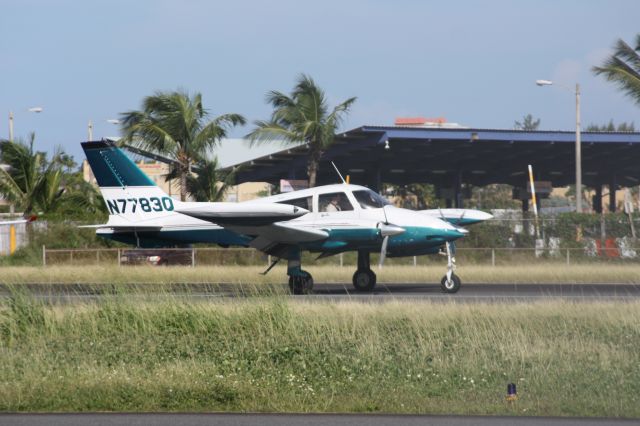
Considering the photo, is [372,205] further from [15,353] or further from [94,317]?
[15,353]

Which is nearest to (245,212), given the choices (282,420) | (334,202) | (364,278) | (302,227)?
(302,227)

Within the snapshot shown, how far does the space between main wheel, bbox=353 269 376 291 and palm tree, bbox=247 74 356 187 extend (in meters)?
17.3

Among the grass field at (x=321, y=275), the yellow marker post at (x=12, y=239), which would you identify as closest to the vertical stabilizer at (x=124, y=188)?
the grass field at (x=321, y=275)

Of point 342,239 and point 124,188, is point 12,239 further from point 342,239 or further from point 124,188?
point 342,239

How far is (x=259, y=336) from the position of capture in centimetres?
1376

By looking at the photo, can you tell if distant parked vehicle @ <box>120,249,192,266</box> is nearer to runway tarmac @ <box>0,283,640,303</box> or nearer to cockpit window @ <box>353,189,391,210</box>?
runway tarmac @ <box>0,283,640,303</box>

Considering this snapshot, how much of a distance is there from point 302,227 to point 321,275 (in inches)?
302

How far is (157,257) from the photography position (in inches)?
1393

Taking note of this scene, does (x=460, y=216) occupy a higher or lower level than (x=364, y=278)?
higher

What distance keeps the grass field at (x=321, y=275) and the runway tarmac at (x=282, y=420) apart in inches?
672

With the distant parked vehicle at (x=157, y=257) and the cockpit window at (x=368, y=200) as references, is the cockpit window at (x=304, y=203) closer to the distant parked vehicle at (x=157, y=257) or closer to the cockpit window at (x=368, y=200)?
the cockpit window at (x=368, y=200)

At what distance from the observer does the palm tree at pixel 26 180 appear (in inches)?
1677

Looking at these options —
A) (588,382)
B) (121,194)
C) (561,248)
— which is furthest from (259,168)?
(588,382)

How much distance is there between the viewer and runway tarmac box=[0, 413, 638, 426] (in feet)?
29.4
